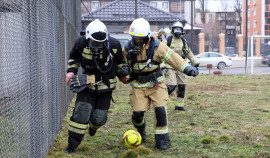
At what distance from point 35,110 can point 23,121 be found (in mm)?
717

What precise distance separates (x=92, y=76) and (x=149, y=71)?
0.89 m

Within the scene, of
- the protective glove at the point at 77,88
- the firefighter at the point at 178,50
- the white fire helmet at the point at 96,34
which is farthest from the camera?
the firefighter at the point at 178,50

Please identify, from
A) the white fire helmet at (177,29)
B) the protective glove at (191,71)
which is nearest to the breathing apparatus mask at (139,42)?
the protective glove at (191,71)

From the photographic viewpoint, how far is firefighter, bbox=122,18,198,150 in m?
5.88

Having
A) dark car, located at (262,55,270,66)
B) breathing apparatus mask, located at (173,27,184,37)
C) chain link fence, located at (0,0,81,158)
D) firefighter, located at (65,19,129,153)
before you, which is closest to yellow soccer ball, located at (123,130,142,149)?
firefighter, located at (65,19,129,153)

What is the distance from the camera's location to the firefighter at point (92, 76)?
18.4 feet

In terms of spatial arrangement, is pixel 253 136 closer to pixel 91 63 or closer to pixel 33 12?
pixel 91 63

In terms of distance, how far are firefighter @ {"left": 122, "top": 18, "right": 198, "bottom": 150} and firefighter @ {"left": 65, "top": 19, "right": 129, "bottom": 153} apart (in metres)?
0.25

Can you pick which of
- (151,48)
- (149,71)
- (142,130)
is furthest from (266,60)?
(151,48)

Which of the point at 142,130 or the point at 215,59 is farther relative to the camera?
the point at 215,59

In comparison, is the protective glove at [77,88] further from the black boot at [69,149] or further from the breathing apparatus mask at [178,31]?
the breathing apparatus mask at [178,31]

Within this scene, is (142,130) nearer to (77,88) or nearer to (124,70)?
(124,70)

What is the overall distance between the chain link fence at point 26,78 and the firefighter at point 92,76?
0.36m

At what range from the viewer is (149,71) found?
6109mm
